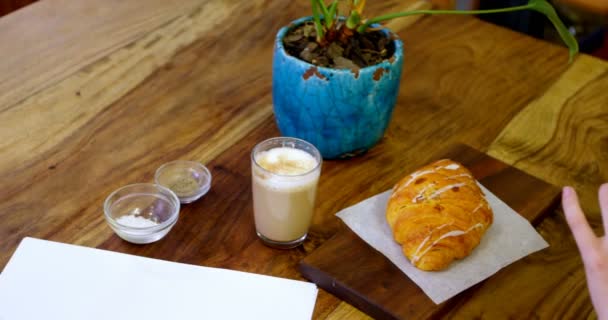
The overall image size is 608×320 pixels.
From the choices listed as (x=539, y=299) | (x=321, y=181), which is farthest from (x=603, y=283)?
(x=321, y=181)

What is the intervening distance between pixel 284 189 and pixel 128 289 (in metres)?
0.20

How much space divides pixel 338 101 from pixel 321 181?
115 millimetres

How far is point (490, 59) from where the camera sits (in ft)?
3.86

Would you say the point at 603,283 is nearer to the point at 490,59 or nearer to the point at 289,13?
the point at 490,59

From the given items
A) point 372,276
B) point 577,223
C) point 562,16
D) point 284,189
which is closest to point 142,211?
point 284,189

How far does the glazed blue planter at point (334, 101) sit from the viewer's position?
83cm

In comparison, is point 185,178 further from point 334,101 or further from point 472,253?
point 472,253

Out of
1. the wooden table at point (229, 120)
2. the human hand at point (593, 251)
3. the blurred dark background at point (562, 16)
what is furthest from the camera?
the blurred dark background at point (562, 16)

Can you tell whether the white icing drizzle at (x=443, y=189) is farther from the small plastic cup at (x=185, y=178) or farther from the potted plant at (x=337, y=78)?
the small plastic cup at (x=185, y=178)

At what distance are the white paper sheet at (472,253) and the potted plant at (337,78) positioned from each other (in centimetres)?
11

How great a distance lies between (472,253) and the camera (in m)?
0.75

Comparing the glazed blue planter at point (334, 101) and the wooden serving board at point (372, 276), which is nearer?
the wooden serving board at point (372, 276)

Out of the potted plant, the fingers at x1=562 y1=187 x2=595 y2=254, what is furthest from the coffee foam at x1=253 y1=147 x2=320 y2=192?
the fingers at x1=562 y1=187 x2=595 y2=254

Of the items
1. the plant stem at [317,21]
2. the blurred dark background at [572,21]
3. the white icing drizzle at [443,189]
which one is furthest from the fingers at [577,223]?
the blurred dark background at [572,21]
